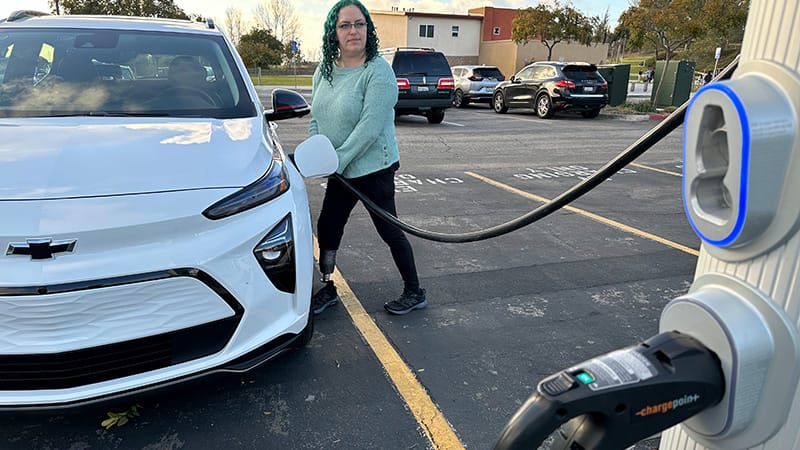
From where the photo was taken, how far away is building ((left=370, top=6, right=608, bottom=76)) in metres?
44.3

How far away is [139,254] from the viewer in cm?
199

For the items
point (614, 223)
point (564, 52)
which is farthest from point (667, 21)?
point (564, 52)

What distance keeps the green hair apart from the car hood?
62 centimetres

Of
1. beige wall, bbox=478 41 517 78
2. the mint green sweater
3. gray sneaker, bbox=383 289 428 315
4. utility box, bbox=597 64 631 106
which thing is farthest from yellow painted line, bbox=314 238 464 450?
beige wall, bbox=478 41 517 78

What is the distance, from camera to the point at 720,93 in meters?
0.80

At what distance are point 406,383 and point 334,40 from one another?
1853mm

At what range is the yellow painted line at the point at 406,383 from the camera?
2349mm

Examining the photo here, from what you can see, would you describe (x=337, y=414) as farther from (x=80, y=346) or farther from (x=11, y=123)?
(x=11, y=123)

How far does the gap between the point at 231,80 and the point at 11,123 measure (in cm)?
119

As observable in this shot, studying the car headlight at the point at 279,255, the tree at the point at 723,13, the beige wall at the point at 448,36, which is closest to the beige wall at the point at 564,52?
the beige wall at the point at 448,36

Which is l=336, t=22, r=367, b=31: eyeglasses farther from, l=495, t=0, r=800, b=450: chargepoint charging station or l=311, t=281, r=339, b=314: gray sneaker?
l=495, t=0, r=800, b=450: chargepoint charging station

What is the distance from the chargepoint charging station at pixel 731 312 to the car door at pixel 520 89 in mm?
17297

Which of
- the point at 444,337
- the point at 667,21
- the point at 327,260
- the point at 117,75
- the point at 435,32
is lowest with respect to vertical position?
the point at 444,337

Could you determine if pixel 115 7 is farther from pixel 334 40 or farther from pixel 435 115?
pixel 334 40
